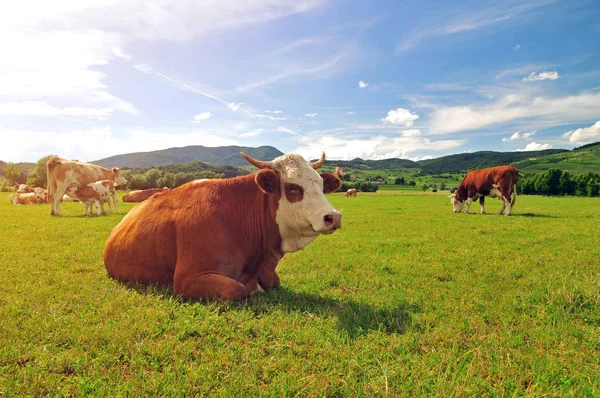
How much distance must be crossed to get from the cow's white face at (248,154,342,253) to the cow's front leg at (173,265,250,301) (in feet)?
3.26

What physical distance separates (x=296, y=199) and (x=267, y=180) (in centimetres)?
48

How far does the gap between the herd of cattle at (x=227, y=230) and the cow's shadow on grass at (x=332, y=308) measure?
0.59 feet

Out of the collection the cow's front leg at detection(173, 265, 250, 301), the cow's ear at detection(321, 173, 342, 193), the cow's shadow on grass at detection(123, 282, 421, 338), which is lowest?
the cow's shadow on grass at detection(123, 282, 421, 338)

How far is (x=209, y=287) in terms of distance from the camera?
4508 millimetres

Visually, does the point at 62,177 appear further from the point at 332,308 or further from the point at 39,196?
the point at 332,308

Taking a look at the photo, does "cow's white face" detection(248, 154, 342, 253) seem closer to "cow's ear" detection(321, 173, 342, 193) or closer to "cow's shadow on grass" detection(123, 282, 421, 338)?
"cow's ear" detection(321, 173, 342, 193)

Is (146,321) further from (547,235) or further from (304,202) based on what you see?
(547,235)

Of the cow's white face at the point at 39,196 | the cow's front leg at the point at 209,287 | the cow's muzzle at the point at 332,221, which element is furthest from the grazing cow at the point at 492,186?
the cow's white face at the point at 39,196

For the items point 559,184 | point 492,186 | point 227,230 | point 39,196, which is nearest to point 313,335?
point 227,230

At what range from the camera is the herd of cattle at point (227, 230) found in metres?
4.65

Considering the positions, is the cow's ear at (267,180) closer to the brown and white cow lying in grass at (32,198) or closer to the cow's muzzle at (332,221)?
the cow's muzzle at (332,221)

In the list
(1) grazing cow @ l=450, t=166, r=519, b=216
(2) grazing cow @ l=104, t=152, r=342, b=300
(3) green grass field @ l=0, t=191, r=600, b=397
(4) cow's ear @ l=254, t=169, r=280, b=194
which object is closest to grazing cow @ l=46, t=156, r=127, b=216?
(3) green grass field @ l=0, t=191, r=600, b=397

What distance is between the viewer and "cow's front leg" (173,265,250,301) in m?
4.46

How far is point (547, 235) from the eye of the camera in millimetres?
11773
